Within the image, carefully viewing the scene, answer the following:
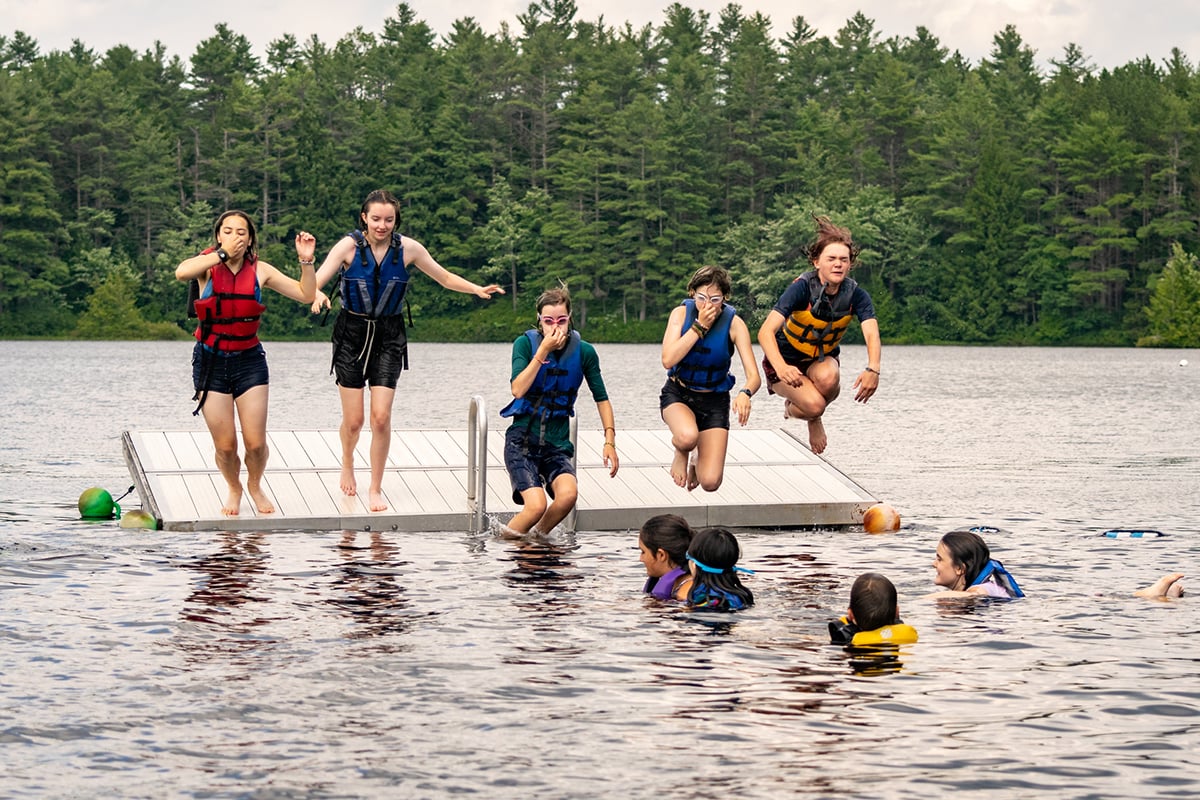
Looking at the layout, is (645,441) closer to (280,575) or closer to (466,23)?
(280,575)

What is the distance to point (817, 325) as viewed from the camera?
1347cm

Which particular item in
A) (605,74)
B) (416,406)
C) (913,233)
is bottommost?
(416,406)

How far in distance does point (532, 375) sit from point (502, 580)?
1.63 m

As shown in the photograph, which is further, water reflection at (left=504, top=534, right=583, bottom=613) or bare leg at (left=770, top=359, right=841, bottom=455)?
bare leg at (left=770, top=359, right=841, bottom=455)

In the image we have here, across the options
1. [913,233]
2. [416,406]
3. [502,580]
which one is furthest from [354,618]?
[913,233]

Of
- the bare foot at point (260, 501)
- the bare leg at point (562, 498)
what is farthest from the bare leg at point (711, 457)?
the bare foot at point (260, 501)

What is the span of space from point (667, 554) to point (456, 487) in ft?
15.3

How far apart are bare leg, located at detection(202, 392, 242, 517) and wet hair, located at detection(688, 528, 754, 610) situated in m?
4.12

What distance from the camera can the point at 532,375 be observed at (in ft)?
43.5

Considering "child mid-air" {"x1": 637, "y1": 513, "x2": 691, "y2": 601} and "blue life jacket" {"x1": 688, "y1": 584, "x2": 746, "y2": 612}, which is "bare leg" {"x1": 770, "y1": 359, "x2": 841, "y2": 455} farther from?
"blue life jacket" {"x1": 688, "y1": 584, "x2": 746, "y2": 612}

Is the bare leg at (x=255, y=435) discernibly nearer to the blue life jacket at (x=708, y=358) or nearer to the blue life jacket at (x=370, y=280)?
the blue life jacket at (x=370, y=280)

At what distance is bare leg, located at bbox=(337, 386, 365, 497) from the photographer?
14.0m

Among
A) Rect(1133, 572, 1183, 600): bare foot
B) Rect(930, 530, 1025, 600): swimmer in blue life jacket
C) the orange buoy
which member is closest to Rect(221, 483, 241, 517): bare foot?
the orange buoy

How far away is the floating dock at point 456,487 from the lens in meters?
14.8
